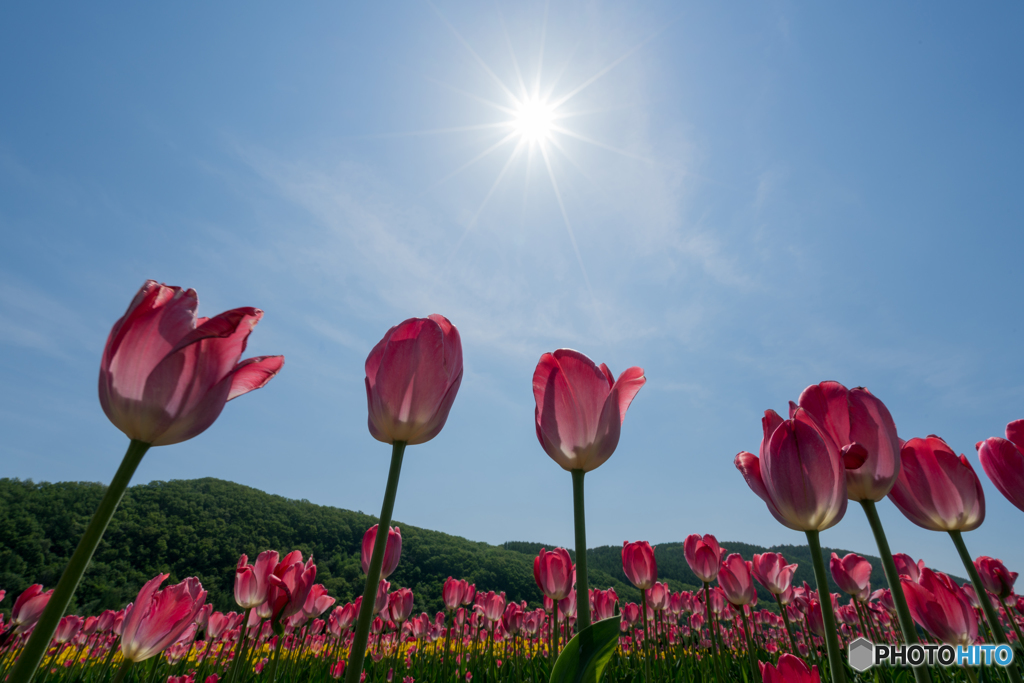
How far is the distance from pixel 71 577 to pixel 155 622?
249cm

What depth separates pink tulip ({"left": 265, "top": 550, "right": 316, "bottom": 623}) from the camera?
7.88ft

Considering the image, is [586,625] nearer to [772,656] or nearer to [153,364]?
[153,364]

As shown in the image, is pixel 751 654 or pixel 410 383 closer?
pixel 410 383

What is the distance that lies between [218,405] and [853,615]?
462 inches

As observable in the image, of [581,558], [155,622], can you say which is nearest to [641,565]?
[581,558]

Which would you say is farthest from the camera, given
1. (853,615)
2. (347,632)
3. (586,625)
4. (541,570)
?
(853,615)

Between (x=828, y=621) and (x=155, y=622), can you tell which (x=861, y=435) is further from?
(x=155, y=622)

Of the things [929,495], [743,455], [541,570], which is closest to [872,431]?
[743,455]

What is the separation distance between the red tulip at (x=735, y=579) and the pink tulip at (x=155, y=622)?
4.94 metres

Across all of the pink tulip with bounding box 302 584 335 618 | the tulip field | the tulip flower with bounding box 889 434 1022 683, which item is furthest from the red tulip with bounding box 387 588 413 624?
the tulip flower with bounding box 889 434 1022 683

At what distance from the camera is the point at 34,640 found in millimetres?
674

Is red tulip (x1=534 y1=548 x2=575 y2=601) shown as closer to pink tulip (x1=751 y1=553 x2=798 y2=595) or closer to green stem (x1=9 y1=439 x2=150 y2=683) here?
pink tulip (x1=751 y1=553 x2=798 y2=595)

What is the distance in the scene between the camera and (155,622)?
2.54 meters

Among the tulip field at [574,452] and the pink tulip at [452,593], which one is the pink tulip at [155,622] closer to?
the tulip field at [574,452]
